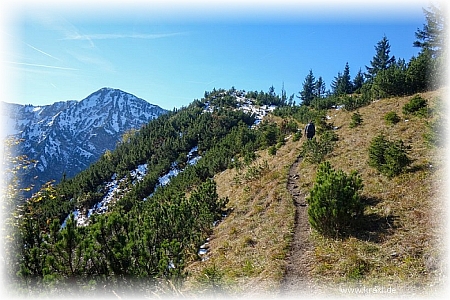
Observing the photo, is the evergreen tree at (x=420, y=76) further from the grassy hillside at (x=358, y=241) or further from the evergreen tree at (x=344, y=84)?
the evergreen tree at (x=344, y=84)

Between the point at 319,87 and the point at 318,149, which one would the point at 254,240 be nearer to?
the point at 318,149

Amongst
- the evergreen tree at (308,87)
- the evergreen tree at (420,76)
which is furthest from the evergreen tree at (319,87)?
the evergreen tree at (420,76)

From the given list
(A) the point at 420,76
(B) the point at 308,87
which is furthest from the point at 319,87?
(A) the point at 420,76

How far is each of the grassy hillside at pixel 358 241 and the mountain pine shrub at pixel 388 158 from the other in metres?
0.28

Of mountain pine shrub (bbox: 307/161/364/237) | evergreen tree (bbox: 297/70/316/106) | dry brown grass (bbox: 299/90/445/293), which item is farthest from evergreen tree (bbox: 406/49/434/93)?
evergreen tree (bbox: 297/70/316/106)

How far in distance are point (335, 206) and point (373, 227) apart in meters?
1.36

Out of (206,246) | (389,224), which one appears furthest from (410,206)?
(206,246)

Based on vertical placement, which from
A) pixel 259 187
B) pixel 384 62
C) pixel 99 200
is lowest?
pixel 99 200

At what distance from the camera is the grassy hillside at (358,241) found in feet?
19.6

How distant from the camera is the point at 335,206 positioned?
8000 millimetres

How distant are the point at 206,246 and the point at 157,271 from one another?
564cm

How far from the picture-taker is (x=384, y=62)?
187ft

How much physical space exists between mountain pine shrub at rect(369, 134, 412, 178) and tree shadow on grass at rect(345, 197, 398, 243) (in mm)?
2763

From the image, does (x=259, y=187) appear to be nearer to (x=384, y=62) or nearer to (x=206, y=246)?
(x=206, y=246)
